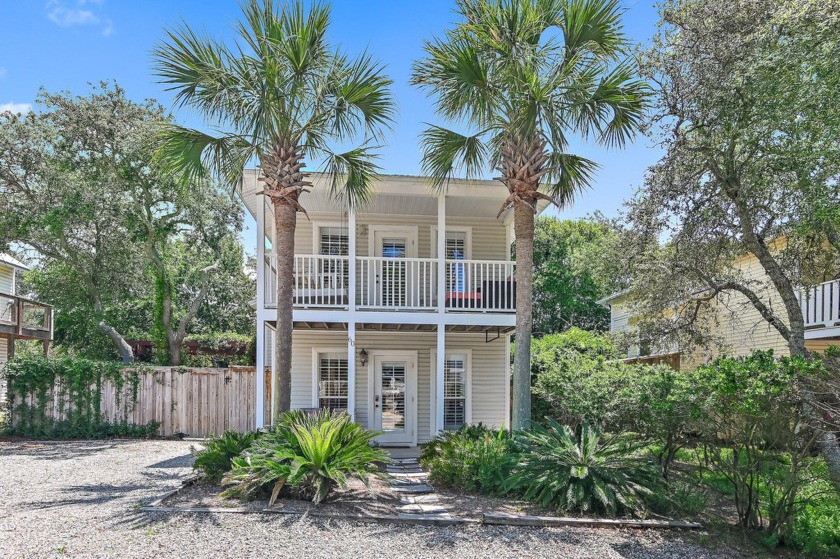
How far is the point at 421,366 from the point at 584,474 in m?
7.20

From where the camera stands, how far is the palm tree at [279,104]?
27.6 feet

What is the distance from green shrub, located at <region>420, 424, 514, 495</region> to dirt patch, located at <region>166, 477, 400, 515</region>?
1.01 meters

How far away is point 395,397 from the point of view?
13469 millimetres

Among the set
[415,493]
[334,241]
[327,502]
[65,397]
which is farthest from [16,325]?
[415,493]

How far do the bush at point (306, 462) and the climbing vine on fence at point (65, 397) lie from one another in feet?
27.0

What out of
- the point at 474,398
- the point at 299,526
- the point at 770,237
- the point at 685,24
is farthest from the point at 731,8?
the point at 474,398

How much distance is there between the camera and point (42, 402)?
13586mm

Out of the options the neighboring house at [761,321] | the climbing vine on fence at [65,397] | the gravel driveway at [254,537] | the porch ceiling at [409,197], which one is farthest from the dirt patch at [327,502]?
the climbing vine on fence at [65,397]

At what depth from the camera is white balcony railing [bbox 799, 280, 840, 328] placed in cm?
1199

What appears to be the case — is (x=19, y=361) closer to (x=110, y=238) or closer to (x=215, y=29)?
(x=110, y=238)

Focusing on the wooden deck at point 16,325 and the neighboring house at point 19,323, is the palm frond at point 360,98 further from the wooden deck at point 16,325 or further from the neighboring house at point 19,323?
the wooden deck at point 16,325

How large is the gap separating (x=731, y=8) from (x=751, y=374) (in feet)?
16.4

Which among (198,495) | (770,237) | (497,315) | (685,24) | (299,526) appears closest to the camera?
(299,526)

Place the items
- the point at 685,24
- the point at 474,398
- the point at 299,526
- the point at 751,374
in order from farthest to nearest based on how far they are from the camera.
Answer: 1. the point at 474,398
2. the point at 685,24
3. the point at 299,526
4. the point at 751,374
